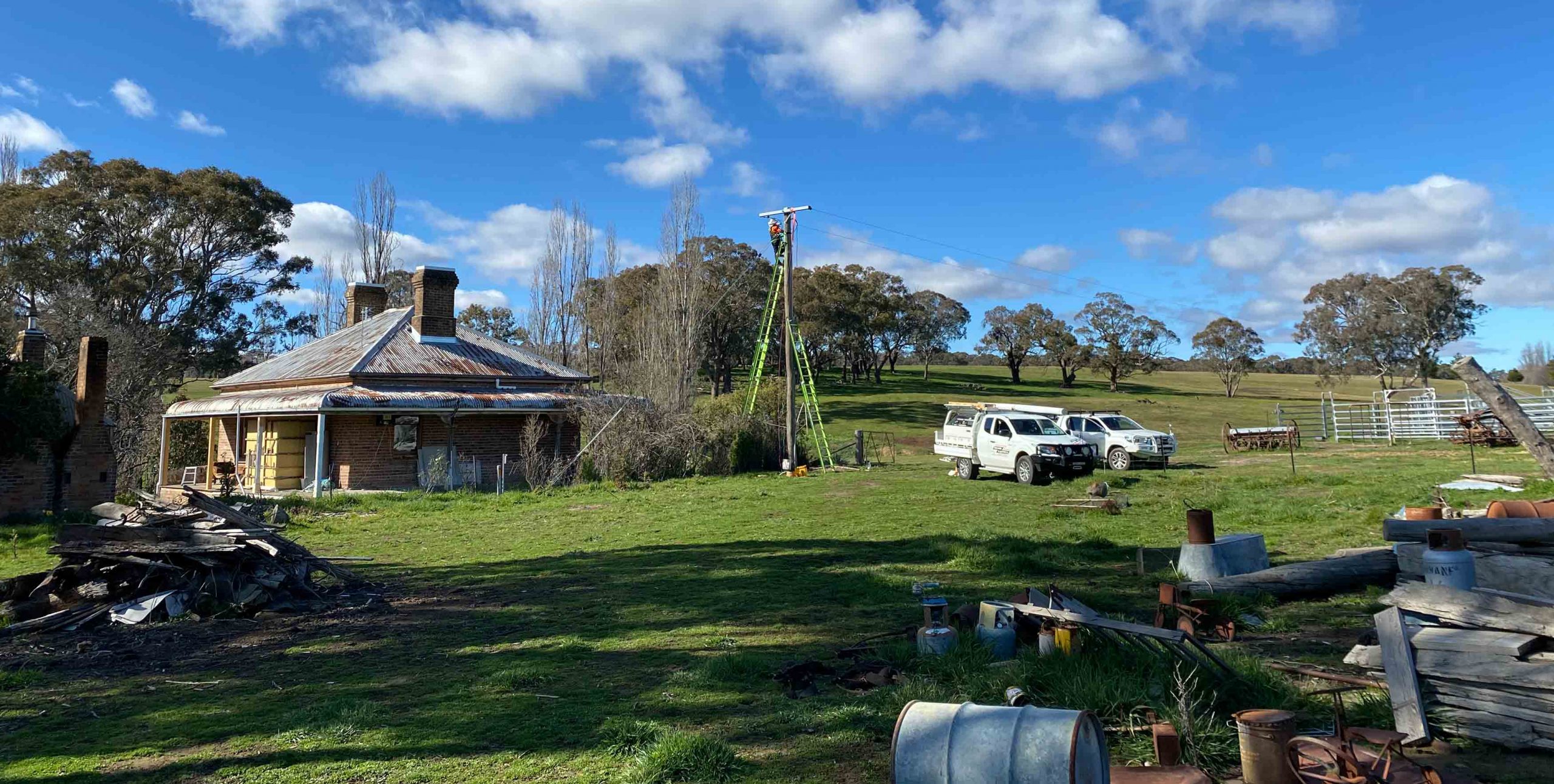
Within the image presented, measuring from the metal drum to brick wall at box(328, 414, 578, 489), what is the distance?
74.6 feet

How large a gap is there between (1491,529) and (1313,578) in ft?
4.42

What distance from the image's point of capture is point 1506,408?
7.17 metres

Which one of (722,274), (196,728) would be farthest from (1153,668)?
(722,274)

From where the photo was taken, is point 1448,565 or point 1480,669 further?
point 1448,565

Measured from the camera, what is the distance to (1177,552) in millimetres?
10094

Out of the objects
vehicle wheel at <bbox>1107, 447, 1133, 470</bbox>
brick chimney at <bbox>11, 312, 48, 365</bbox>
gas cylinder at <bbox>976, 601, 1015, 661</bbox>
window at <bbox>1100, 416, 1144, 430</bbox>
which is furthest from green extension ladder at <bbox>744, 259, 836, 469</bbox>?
gas cylinder at <bbox>976, 601, 1015, 661</bbox>

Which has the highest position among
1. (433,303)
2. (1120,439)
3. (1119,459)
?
(433,303)

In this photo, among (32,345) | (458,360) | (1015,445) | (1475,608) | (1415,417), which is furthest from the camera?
(1415,417)

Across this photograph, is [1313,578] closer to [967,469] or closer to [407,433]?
[967,469]

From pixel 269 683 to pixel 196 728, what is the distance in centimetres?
108

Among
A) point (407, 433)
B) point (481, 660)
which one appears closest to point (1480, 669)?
point (481, 660)

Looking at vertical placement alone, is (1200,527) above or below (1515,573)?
above

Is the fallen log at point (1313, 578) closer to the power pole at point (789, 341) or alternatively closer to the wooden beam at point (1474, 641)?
the wooden beam at point (1474, 641)

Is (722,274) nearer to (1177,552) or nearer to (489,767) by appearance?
(1177,552)
